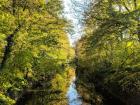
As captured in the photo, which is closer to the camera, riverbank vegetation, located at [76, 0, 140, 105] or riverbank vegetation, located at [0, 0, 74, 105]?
riverbank vegetation, located at [76, 0, 140, 105]

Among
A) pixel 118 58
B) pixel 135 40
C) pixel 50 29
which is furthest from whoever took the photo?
pixel 118 58

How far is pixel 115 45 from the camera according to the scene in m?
22.5

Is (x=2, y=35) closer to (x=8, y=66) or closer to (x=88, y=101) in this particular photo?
(x=8, y=66)

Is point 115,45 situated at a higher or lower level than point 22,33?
lower

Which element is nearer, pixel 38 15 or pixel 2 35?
pixel 2 35

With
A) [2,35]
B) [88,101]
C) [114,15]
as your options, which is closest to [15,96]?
[88,101]

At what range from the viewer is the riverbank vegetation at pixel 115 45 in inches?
708

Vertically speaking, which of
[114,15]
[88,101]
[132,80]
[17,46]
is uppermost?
[114,15]

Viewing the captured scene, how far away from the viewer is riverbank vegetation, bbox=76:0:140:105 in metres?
18.0

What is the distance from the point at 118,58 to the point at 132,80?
314cm

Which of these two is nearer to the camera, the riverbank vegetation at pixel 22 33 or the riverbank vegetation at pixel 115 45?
the riverbank vegetation at pixel 115 45

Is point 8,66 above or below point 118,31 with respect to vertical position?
below

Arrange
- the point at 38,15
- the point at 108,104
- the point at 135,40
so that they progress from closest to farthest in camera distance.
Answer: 1. the point at 135,40
2. the point at 38,15
3. the point at 108,104

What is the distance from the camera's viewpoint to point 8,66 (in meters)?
22.3
